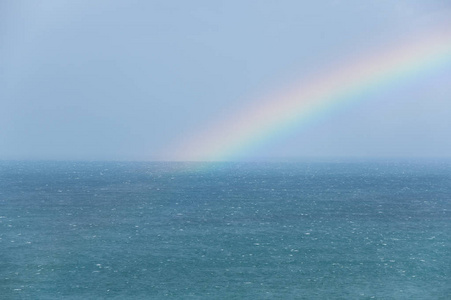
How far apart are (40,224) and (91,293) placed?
1720 inches

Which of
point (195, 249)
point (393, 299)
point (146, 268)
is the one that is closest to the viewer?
point (393, 299)

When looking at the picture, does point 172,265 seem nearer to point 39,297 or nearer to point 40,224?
point 39,297

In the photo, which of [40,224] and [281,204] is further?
[281,204]

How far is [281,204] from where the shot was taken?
11825 cm

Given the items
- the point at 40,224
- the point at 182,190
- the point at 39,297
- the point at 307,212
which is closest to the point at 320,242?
the point at 307,212

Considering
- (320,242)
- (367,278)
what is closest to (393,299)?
(367,278)

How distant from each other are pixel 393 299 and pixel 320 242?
2460cm

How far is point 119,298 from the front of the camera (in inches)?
1916

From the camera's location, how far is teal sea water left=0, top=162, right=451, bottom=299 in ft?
169

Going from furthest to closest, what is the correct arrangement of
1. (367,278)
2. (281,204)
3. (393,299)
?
(281,204)
(367,278)
(393,299)

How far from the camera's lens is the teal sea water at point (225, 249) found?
5144cm

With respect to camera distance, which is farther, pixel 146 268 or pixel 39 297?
pixel 146 268

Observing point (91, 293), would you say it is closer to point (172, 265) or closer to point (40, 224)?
point (172, 265)

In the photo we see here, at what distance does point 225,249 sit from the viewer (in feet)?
224
